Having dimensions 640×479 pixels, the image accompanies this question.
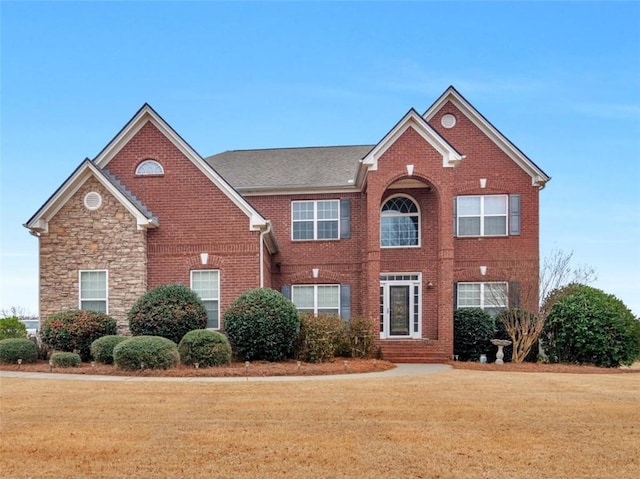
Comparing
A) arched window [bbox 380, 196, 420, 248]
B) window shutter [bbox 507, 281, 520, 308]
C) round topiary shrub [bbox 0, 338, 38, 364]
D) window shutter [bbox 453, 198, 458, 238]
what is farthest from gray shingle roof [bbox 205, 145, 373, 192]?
round topiary shrub [bbox 0, 338, 38, 364]

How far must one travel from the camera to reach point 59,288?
1889 cm

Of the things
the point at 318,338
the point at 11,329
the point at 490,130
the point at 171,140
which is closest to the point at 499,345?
the point at 318,338

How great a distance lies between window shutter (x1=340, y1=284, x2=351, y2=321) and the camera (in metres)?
21.8

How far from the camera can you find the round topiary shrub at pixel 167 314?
56.2 ft

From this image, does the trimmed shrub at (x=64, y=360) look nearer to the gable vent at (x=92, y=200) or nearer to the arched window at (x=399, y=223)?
the gable vent at (x=92, y=200)

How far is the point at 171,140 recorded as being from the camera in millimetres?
19797

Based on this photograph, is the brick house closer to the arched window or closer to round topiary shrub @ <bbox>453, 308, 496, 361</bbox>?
the arched window

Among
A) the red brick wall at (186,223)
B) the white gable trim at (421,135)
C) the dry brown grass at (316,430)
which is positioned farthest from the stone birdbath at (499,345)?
the red brick wall at (186,223)

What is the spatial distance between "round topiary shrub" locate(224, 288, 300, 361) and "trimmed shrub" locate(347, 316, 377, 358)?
2141 mm

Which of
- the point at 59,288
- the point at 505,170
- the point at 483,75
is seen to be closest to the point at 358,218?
the point at 505,170

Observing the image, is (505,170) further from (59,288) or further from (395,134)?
(59,288)

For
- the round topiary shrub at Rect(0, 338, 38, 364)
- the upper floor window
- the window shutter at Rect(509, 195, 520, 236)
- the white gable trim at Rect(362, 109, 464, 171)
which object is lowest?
the round topiary shrub at Rect(0, 338, 38, 364)

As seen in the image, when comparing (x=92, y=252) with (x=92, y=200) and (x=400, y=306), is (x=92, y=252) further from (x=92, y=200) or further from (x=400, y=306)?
(x=400, y=306)

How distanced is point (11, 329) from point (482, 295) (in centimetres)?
1864
